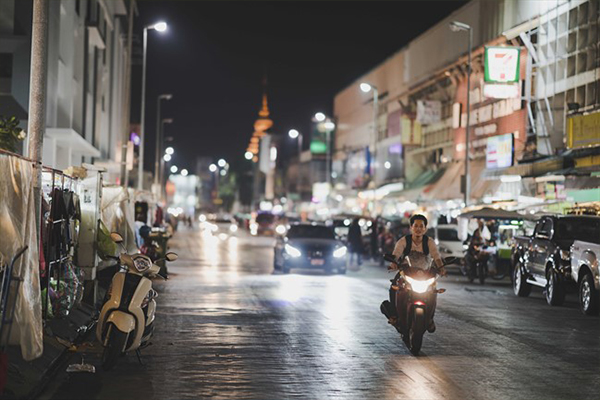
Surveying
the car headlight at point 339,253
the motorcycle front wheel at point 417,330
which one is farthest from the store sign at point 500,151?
the motorcycle front wheel at point 417,330

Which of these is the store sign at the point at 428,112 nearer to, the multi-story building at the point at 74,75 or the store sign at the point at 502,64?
the store sign at the point at 502,64

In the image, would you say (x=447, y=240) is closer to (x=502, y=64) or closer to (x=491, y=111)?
(x=502, y=64)

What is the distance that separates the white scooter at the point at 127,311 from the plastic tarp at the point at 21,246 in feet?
4.67

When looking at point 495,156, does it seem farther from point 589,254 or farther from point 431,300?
point 431,300

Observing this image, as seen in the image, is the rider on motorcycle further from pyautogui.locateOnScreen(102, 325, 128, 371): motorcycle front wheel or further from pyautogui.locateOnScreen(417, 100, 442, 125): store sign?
pyautogui.locateOnScreen(417, 100, 442, 125): store sign

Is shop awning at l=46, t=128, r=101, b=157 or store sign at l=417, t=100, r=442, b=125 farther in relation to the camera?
store sign at l=417, t=100, r=442, b=125

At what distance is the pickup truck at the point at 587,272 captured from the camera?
19.7m

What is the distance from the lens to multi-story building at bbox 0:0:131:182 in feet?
101

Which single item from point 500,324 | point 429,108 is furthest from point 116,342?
point 429,108

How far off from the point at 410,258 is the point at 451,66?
46585mm

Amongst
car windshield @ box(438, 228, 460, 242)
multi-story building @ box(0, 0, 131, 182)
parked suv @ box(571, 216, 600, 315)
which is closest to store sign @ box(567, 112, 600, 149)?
car windshield @ box(438, 228, 460, 242)

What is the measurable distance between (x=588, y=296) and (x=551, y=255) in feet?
9.13

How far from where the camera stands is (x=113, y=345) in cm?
1170

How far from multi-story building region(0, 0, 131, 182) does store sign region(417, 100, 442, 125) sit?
18.2m
